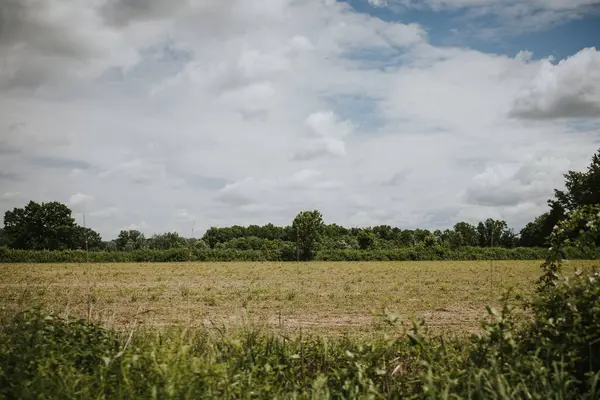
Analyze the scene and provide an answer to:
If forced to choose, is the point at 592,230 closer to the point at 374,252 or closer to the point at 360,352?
the point at 360,352

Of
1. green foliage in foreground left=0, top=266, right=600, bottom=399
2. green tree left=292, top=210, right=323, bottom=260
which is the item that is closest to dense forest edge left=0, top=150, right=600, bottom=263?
green tree left=292, top=210, right=323, bottom=260

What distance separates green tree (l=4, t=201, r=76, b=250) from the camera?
87.8m

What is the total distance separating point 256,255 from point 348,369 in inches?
2450

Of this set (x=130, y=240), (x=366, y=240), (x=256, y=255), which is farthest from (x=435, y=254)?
(x=130, y=240)

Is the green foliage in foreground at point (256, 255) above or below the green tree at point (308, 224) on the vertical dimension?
below

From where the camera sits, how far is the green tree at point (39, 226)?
8775 centimetres

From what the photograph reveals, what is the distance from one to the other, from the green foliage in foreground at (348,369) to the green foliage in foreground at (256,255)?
59795mm

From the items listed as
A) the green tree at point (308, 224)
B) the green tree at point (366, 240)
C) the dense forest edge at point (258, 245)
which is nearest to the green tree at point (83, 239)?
the dense forest edge at point (258, 245)

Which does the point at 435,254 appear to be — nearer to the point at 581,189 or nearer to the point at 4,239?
the point at 581,189

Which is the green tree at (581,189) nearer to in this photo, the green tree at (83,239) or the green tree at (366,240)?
the green tree at (366,240)

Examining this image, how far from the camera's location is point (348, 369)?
4.73 metres

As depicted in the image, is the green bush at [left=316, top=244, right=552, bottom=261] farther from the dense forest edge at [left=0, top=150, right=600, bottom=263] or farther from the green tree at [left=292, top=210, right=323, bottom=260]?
the green tree at [left=292, top=210, right=323, bottom=260]

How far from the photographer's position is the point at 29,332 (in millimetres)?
4355


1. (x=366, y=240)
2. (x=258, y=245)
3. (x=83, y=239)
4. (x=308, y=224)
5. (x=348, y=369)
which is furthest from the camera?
(x=258, y=245)
